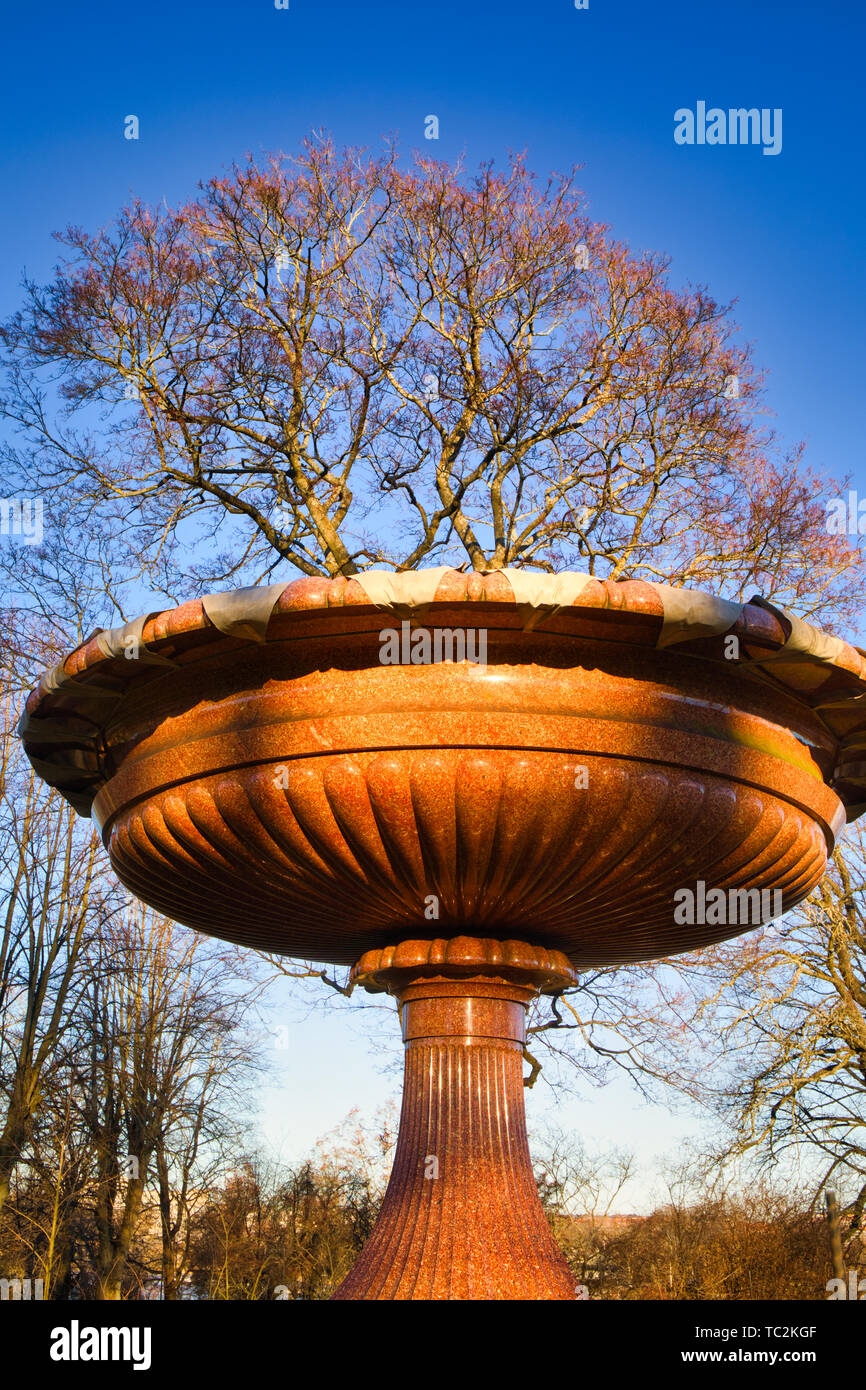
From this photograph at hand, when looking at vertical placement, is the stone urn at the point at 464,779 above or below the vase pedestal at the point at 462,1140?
above

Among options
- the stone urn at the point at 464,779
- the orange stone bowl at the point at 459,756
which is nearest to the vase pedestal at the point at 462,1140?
the stone urn at the point at 464,779

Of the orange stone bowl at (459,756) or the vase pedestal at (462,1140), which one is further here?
the vase pedestal at (462,1140)

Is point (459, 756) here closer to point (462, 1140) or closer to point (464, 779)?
point (464, 779)

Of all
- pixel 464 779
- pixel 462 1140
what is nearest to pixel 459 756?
pixel 464 779

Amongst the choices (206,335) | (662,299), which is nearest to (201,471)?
(206,335)

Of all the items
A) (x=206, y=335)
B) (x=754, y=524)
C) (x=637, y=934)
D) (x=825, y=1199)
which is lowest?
(x=825, y=1199)

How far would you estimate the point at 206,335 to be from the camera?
10203 mm

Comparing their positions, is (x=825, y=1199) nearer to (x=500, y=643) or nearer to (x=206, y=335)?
(x=206, y=335)

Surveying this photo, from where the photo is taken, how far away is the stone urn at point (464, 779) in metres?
3.56

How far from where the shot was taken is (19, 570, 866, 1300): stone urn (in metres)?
3.56

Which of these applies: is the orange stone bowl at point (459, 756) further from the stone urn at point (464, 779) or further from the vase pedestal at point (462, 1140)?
the vase pedestal at point (462, 1140)

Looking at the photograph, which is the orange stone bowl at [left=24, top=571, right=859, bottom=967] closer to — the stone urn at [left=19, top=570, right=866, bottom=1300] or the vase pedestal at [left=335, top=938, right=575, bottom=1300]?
the stone urn at [left=19, top=570, right=866, bottom=1300]
